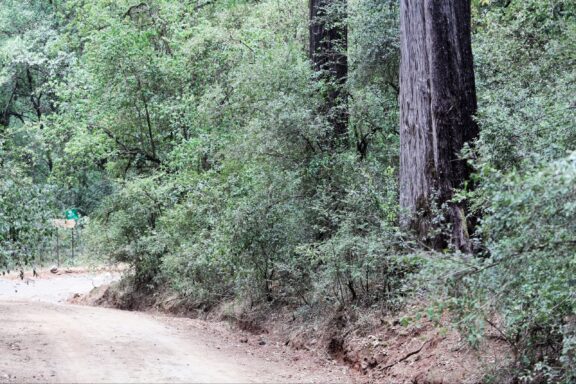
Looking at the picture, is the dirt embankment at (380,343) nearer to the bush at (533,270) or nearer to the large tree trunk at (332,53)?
the bush at (533,270)

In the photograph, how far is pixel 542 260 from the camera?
6.55m

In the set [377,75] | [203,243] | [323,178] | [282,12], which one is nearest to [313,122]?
[323,178]

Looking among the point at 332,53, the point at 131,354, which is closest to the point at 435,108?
the point at 332,53

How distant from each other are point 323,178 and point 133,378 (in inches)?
255

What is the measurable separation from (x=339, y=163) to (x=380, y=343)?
4.23 m

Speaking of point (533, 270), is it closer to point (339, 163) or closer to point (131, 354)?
point (131, 354)

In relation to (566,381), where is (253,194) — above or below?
above

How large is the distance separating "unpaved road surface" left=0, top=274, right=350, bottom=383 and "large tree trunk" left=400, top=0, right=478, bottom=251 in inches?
112

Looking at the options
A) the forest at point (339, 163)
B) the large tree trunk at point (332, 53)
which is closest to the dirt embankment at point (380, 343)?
the forest at point (339, 163)

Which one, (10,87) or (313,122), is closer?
(313,122)

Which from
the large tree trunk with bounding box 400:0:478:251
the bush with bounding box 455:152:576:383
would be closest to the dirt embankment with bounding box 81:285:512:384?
the bush with bounding box 455:152:576:383

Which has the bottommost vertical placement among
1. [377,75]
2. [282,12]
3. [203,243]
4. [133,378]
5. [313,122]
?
[133,378]

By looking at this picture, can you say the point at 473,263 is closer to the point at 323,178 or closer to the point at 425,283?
the point at 425,283

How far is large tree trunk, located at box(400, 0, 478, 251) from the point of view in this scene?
10.7m
